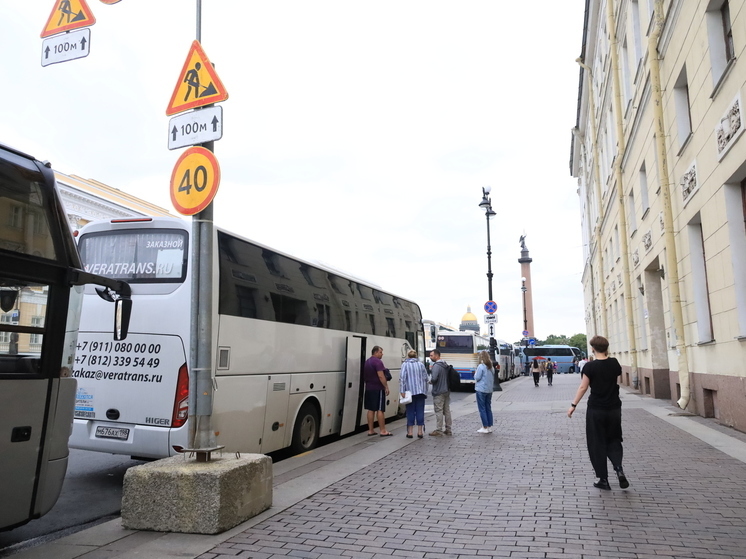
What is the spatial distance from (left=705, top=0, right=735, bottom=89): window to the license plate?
419 inches

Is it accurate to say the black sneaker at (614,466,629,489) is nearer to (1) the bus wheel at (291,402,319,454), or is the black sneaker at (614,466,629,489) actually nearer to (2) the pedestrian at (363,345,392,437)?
(1) the bus wheel at (291,402,319,454)

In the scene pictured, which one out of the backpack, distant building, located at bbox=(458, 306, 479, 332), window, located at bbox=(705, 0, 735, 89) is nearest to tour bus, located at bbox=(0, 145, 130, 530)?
the backpack

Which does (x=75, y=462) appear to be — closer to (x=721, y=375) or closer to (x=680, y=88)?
(x=721, y=375)

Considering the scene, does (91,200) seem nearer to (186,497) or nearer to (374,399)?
(374,399)

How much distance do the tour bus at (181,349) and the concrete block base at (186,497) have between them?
1416 millimetres

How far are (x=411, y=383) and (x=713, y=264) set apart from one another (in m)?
6.06

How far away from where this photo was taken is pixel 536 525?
5418 mm

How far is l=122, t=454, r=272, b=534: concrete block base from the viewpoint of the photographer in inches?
204

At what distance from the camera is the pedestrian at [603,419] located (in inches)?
→ 269

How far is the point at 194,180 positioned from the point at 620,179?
1958cm

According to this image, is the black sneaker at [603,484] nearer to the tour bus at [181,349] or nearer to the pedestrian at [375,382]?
the tour bus at [181,349]

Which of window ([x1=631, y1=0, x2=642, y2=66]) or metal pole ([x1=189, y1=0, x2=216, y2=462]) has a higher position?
window ([x1=631, y1=0, x2=642, y2=66])

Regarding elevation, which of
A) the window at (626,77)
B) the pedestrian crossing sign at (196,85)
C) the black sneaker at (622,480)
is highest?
the window at (626,77)

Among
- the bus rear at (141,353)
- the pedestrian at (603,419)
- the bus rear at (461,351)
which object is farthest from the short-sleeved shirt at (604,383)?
the bus rear at (461,351)
